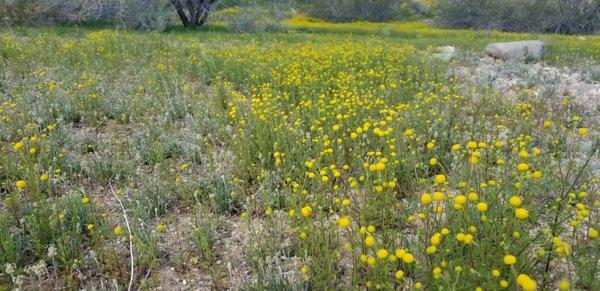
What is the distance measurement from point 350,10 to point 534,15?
1638 cm

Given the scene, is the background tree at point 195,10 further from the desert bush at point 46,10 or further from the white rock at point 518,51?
the white rock at point 518,51

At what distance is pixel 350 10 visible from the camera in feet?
139

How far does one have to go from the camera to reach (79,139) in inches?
Result: 213

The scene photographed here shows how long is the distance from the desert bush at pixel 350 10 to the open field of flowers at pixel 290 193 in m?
35.9

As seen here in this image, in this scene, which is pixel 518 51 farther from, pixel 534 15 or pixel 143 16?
pixel 534 15

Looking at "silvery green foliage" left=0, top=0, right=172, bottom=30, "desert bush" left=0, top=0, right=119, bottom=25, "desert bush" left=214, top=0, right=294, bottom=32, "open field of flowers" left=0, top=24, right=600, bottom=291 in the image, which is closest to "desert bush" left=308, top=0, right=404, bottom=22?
"desert bush" left=214, top=0, right=294, bottom=32

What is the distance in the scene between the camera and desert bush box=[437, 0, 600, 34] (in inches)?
1168

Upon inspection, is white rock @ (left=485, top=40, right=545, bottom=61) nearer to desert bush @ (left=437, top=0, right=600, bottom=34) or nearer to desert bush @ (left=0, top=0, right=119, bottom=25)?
desert bush @ (left=0, top=0, right=119, bottom=25)

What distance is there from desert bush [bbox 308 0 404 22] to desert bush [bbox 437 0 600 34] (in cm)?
820

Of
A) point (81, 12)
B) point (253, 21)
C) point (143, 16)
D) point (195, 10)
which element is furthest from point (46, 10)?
point (253, 21)

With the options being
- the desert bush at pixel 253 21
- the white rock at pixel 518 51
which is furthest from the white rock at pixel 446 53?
the desert bush at pixel 253 21

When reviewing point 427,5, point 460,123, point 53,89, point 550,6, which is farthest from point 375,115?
point 427,5

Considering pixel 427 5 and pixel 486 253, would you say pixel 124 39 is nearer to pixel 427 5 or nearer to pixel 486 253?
pixel 486 253

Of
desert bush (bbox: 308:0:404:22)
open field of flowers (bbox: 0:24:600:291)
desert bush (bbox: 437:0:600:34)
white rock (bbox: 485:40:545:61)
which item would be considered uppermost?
desert bush (bbox: 308:0:404:22)
